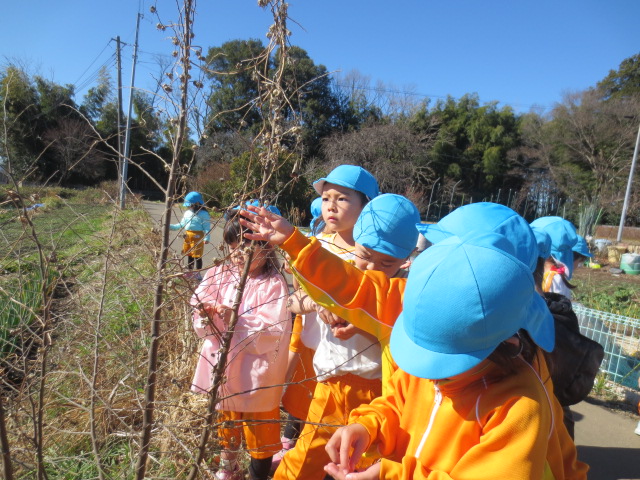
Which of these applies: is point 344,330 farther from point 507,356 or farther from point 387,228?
point 507,356

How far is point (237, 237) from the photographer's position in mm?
1758

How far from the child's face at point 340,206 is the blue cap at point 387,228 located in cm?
35

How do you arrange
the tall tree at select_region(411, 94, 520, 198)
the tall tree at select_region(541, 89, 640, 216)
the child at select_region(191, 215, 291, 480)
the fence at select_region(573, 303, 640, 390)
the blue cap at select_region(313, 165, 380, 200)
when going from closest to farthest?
1. the child at select_region(191, 215, 291, 480)
2. the blue cap at select_region(313, 165, 380, 200)
3. the fence at select_region(573, 303, 640, 390)
4. the tall tree at select_region(541, 89, 640, 216)
5. the tall tree at select_region(411, 94, 520, 198)

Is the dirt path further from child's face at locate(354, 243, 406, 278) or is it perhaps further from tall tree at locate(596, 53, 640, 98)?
tall tree at locate(596, 53, 640, 98)

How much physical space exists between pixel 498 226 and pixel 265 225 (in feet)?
2.64

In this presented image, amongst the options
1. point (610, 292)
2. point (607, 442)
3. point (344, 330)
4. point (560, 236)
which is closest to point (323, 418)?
point (344, 330)

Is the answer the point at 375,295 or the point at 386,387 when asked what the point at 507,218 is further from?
the point at 386,387

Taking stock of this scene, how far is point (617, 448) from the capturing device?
295 centimetres

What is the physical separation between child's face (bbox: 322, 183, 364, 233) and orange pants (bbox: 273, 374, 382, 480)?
0.87 m

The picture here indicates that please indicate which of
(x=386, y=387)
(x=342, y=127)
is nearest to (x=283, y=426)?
(x=386, y=387)

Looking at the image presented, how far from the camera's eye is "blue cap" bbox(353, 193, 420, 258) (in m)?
1.91

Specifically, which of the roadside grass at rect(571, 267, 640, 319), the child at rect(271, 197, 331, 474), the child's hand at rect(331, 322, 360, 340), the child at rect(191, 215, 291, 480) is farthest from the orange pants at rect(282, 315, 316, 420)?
the roadside grass at rect(571, 267, 640, 319)

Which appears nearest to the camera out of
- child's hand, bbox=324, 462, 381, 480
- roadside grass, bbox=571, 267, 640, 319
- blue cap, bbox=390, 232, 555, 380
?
blue cap, bbox=390, 232, 555, 380

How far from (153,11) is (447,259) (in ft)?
3.54
